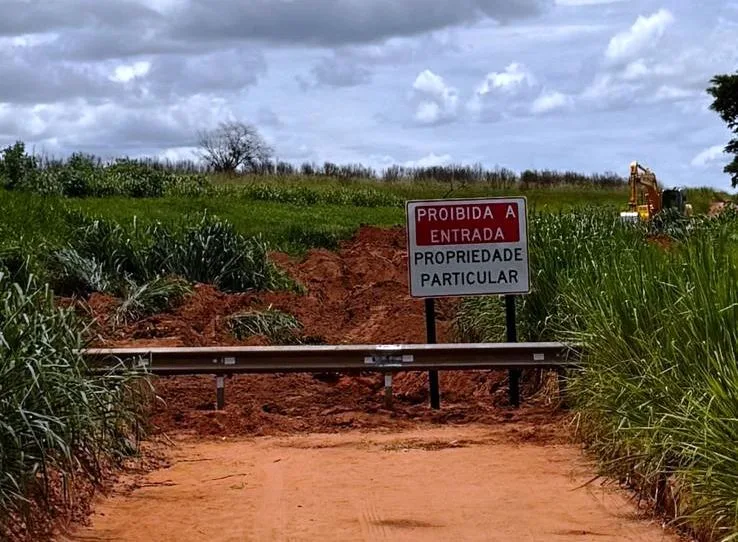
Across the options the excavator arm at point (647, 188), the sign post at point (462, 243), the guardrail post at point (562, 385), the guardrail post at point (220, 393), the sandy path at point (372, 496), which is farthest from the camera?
the excavator arm at point (647, 188)

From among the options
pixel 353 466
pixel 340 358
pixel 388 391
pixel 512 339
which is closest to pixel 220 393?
pixel 340 358

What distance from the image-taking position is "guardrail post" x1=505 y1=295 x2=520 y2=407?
510 inches

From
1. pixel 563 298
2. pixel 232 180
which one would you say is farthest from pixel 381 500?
pixel 232 180

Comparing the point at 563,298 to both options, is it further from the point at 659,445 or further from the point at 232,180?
the point at 232,180

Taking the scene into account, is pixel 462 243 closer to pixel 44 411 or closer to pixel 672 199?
pixel 44 411

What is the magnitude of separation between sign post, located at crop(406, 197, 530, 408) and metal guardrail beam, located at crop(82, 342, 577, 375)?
1407 millimetres

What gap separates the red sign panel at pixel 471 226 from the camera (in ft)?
44.8

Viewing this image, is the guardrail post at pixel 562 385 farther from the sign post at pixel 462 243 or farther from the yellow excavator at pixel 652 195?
the yellow excavator at pixel 652 195

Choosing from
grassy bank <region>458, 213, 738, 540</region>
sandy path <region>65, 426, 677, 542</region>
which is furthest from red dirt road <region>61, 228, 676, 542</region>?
grassy bank <region>458, 213, 738, 540</region>

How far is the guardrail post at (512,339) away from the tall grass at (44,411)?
16.8 feet

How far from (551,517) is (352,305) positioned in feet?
45.8

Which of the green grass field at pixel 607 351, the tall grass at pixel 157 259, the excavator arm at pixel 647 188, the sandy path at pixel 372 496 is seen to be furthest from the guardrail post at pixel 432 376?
the excavator arm at pixel 647 188

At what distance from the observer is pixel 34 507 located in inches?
275

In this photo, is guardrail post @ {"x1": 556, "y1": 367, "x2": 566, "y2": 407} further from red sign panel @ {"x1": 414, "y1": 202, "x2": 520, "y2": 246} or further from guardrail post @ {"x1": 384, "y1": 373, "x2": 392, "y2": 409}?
red sign panel @ {"x1": 414, "y1": 202, "x2": 520, "y2": 246}
